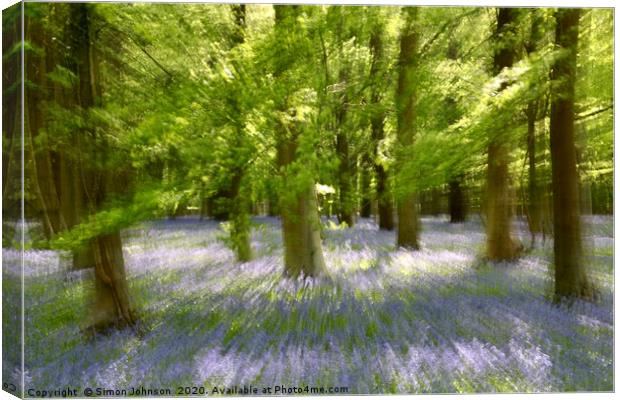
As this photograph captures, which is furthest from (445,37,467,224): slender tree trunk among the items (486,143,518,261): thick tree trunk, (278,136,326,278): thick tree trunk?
(278,136,326,278): thick tree trunk

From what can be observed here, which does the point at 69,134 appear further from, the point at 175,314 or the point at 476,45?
the point at 476,45

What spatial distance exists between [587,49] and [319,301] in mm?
3968

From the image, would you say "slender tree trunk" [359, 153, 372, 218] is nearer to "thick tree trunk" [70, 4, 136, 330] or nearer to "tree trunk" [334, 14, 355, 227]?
"tree trunk" [334, 14, 355, 227]

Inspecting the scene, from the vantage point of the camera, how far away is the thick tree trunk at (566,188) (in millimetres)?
5410

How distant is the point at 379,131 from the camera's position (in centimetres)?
532

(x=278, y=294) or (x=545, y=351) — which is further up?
(x=278, y=294)

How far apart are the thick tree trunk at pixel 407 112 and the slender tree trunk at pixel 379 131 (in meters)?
0.13

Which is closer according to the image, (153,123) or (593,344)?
(153,123)

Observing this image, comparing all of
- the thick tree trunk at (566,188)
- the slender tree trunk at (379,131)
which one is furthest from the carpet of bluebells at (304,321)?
the thick tree trunk at (566,188)

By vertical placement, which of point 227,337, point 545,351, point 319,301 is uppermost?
point 319,301

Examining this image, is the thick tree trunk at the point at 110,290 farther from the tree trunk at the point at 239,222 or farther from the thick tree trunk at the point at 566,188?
the thick tree trunk at the point at 566,188

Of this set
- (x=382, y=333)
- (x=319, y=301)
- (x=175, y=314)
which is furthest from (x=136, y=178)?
(x=382, y=333)

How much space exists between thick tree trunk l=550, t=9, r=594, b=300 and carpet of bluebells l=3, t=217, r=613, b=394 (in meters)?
0.43

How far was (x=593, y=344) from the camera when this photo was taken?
18.0 feet
